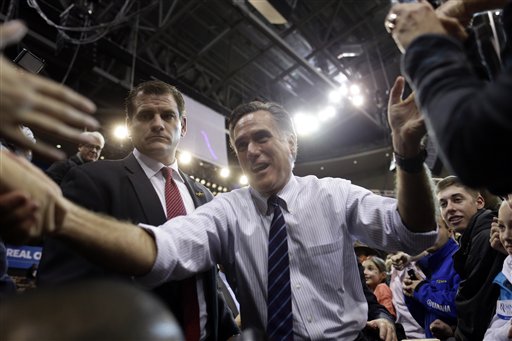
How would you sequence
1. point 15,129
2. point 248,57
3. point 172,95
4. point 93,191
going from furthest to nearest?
point 248,57 < point 172,95 < point 93,191 < point 15,129

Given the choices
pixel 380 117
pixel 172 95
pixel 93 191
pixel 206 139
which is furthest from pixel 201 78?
pixel 93 191

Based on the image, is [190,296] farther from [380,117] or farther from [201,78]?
[380,117]

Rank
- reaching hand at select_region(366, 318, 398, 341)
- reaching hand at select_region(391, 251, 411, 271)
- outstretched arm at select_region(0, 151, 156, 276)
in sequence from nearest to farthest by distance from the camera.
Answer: outstretched arm at select_region(0, 151, 156, 276) < reaching hand at select_region(366, 318, 398, 341) < reaching hand at select_region(391, 251, 411, 271)

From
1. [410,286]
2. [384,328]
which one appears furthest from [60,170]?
[410,286]

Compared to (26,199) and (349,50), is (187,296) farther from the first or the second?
(349,50)

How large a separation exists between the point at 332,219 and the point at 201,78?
263 inches

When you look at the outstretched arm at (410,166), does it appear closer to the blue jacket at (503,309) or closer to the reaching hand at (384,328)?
Answer: the reaching hand at (384,328)

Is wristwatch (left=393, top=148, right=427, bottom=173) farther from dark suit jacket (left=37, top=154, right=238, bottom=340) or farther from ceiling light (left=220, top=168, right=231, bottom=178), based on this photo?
ceiling light (left=220, top=168, right=231, bottom=178)

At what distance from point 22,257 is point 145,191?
5.68 m

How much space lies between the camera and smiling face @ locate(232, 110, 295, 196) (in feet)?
5.54

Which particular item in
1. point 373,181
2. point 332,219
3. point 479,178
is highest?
point 479,178

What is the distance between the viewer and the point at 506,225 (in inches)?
66.8

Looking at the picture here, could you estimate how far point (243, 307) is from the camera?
1.50 m

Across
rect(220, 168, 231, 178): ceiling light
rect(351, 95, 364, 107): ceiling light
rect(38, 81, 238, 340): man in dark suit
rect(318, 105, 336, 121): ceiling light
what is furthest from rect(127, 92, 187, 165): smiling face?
rect(220, 168, 231, 178): ceiling light
